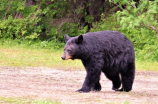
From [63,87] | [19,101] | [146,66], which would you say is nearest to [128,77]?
[63,87]

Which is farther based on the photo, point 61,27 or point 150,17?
point 61,27

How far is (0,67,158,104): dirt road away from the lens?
894cm

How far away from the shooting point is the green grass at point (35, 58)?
17.8 metres

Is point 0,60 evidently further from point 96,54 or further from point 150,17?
point 96,54

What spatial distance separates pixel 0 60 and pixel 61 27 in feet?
29.7

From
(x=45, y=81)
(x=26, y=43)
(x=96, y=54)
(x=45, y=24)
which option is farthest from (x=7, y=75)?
(x=45, y=24)

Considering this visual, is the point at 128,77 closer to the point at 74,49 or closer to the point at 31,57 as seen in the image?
the point at 74,49

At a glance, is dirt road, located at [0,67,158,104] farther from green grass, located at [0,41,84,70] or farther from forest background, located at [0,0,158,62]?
forest background, located at [0,0,158,62]

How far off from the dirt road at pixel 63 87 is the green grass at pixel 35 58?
1341 millimetres

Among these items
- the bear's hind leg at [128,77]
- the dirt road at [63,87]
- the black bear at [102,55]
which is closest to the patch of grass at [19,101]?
the dirt road at [63,87]

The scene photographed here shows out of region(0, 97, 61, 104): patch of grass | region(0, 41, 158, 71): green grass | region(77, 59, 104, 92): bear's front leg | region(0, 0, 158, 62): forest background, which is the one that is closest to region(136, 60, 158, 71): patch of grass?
region(0, 41, 158, 71): green grass

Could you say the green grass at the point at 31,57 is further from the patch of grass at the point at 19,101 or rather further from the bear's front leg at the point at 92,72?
the patch of grass at the point at 19,101

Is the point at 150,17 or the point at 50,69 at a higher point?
the point at 150,17

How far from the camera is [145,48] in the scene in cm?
2150
